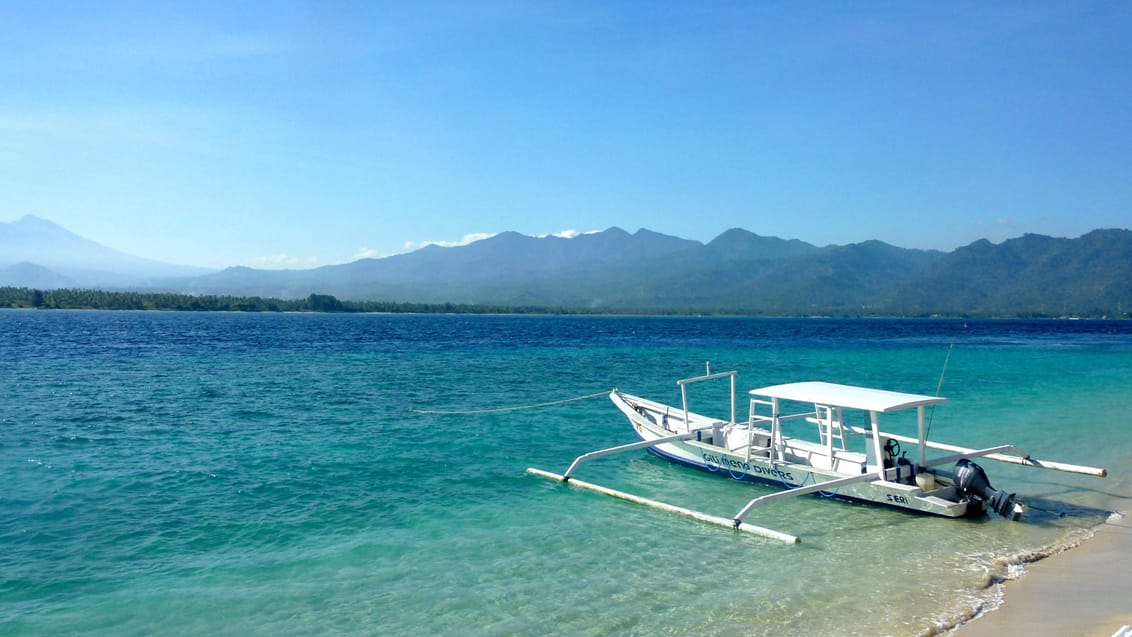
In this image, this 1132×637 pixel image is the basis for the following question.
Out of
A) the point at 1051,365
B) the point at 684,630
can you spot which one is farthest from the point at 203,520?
the point at 1051,365

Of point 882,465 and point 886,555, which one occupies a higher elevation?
point 882,465

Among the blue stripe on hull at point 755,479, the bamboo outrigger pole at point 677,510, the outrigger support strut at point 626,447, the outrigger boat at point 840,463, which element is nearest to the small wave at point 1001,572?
the outrigger boat at point 840,463

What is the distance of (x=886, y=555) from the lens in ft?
40.4

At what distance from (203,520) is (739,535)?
1025 centimetres

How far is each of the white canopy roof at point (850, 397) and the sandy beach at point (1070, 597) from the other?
3.64 metres

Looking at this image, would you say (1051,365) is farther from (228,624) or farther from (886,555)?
(228,624)

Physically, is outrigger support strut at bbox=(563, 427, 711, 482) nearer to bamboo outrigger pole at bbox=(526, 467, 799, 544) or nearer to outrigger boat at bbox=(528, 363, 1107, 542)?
outrigger boat at bbox=(528, 363, 1107, 542)

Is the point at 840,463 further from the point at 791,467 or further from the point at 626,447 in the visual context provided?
the point at 626,447

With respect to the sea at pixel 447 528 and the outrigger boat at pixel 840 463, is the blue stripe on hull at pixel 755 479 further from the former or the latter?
the sea at pixel 447 528

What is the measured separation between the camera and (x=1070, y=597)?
1020cm

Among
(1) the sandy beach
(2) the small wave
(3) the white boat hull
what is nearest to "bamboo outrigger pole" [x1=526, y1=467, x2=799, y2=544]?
(3) the white boat hull

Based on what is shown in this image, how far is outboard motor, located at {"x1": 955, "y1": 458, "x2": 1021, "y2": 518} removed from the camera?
14125 millimetres

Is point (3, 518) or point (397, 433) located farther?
point (397, 433)

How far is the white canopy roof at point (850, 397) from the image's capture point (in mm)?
14680
